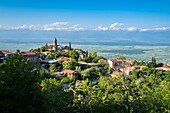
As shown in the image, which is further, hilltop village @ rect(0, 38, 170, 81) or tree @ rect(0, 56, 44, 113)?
hilltop village @ rect(0, 38, 170, 81)

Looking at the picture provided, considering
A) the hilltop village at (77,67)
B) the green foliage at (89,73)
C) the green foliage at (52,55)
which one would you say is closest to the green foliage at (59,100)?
the hilltop village at (77,67)

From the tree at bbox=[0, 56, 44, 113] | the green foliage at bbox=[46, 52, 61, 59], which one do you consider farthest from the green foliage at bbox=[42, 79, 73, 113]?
the green foliage at bbox=[46, 52, 61, 59]

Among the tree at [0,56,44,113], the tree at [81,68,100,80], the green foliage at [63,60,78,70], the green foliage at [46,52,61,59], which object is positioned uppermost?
the tree at [0,56,44,113]

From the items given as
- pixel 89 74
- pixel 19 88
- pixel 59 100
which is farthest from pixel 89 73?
pixel 19 88

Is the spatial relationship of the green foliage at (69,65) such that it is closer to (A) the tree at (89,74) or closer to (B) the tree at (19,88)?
(A) the tree at (89,74)

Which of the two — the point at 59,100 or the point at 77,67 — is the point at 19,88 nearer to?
the point at 59,100

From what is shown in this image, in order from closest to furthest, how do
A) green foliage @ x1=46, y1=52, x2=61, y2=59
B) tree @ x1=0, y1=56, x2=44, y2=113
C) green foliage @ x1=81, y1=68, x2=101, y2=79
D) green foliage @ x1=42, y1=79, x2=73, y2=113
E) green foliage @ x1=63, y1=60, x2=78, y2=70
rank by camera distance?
tree @ x1=0, y1=56, x2=44, y2=113
green foliage @ x1=42, y1=79, x2=73, y2=113
green foliage @ x1=81, y1=68, x2=101, y2=79
green foliage @ x1=63, y1=60, x2=78, y2=70
green foliage @ x1=46, y1=52, x2=61, y2=59

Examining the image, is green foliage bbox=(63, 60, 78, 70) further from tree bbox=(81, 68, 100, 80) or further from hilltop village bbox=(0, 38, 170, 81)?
tree bbox=(81, 68, 100, 80)

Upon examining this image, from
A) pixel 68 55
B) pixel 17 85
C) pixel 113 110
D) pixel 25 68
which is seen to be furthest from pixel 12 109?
pixel 68 55

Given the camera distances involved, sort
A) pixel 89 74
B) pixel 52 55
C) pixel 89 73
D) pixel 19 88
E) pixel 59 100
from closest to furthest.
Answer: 1. pixel 19 88
2. pixel 59 100
3. pixel 89 74
4. pixel 89 73
5. pixel 52 55
